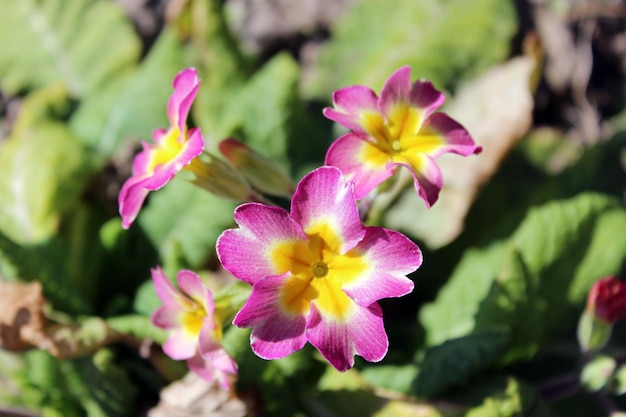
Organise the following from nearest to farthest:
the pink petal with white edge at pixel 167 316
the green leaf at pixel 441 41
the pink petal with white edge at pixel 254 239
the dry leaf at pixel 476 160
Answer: the pink petal with white edge at pixel 254 239 → the pink petal with white edge at pixel 167 316 → the dry leaf at pixel 476 160 → the green leaf at pixel 441 41

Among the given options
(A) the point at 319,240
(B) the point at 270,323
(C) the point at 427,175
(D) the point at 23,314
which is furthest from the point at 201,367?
(C) the point at 427,175

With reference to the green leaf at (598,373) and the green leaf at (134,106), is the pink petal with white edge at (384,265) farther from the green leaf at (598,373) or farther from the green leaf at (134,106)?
the green leaf at (134,106)

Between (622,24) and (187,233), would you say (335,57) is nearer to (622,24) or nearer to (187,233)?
(187,233)

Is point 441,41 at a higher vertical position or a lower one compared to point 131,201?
higher

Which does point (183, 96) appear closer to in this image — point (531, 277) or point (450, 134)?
point (450, 134)

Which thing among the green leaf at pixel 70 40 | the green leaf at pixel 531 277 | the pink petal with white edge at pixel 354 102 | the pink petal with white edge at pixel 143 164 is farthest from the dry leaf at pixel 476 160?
the green leaf at pixel 70 40
